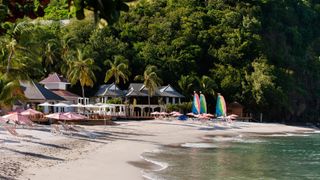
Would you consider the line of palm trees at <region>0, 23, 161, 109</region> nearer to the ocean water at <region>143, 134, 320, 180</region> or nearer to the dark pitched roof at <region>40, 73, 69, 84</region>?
the dark pitched roof at <region>40, 73, 69, 84</region>

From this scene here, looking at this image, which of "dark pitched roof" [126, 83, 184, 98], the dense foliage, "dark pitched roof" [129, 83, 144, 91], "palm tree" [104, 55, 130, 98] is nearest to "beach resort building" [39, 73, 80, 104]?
the dense foliage

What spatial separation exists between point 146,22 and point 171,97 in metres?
21.2

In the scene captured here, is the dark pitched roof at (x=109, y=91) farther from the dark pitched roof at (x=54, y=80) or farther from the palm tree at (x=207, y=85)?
the palm tree at (x=207, y=85)

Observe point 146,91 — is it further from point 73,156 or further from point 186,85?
point 73,156

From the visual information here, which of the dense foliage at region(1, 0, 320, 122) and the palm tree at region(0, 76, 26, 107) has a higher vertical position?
the dense foliage at region(1, 0, 320, 122)

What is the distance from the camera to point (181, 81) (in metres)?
75.9

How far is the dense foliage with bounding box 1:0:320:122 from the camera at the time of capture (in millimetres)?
76438

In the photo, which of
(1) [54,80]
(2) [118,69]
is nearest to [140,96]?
(2) [118,69]

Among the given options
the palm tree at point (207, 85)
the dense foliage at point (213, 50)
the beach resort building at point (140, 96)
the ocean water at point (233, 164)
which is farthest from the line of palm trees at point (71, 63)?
the ocean water at point (233, 164)

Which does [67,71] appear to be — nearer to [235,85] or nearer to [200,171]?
[235,85]

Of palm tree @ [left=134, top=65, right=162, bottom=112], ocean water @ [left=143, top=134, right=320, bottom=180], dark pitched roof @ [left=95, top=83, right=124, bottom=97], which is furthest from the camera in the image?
dark pitched roof @ [left=95, top=83, right=124, bottom=97]

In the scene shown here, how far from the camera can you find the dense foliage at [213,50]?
7644 cm

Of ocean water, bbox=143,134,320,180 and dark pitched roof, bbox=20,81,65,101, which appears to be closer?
ocean water, bbox=143,134,320,180

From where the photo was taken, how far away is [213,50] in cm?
8500
